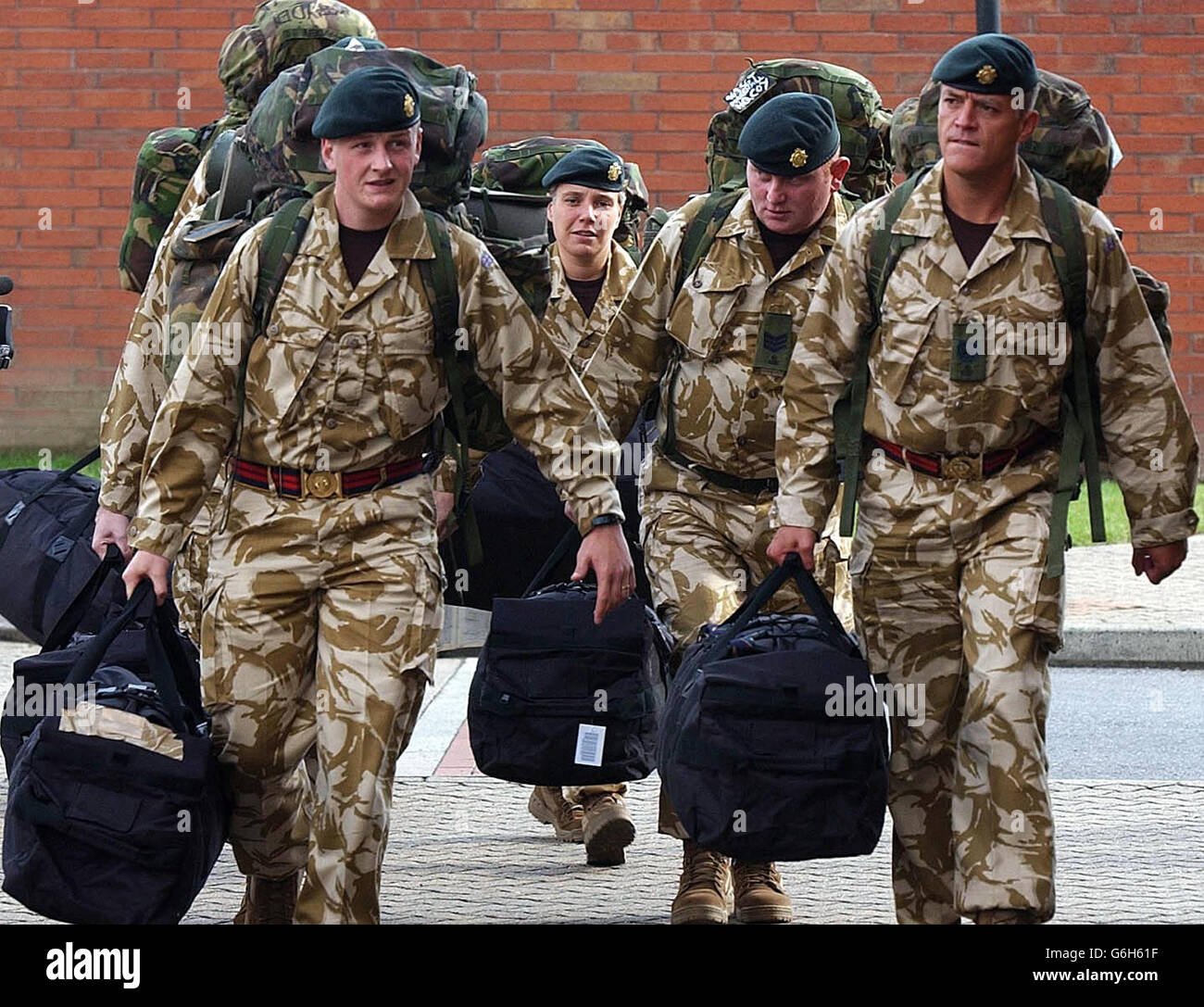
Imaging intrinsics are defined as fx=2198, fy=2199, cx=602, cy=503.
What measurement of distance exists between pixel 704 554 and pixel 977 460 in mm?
1138

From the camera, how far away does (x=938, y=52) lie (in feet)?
50.9

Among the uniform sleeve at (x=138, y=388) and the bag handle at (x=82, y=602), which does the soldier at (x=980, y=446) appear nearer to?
the bag handle at (x=82, y=602)

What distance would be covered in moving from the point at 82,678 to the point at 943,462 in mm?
2076

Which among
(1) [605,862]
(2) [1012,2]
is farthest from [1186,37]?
(1) [605,862]

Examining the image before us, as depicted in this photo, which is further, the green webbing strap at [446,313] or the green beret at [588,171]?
the green beret at [588,171]

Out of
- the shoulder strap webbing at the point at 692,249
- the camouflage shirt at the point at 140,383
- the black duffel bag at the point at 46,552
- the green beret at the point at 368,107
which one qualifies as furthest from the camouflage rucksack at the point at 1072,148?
the black duffel bag at the point at 46,552

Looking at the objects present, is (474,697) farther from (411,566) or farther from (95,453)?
(95,453)

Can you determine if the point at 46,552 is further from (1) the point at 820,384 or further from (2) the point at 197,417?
(1) the point at 820,384

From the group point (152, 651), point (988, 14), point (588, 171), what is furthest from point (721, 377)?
point (988, 14)

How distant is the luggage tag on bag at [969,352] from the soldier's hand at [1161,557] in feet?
1.97

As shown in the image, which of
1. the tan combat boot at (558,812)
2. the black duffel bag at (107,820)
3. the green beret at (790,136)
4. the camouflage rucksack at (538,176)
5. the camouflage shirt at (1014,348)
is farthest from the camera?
the camouflage rucksack at (538,176)

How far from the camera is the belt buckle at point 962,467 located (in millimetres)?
5211

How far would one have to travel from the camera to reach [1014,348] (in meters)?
5.12

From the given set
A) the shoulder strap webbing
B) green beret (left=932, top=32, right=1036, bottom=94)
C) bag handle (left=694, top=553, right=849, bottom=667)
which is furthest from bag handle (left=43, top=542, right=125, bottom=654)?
green beret (left=932, top=32, right=1036, bottom=94)
